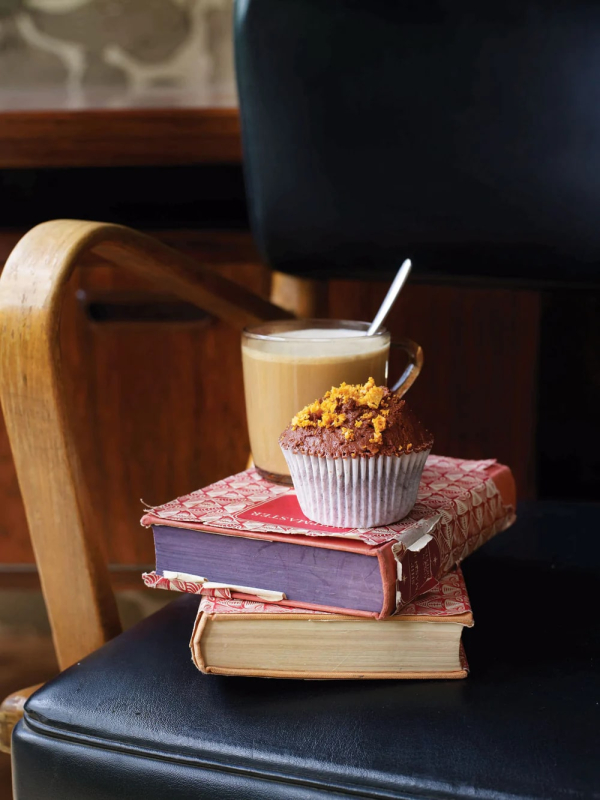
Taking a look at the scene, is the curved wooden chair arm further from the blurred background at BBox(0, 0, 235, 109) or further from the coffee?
the blurred background at BBox(0, 0, 235, 109)

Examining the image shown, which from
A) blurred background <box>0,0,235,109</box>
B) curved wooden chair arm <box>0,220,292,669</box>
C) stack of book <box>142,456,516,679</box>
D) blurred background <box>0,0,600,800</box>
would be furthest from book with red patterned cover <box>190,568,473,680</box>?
blurred background <box>0,0,235,109</box>

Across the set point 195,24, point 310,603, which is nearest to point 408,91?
point 310,603

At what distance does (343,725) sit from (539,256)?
22.4 inches

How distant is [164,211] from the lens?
1.23 meters

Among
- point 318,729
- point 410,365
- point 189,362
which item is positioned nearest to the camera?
point 318,729

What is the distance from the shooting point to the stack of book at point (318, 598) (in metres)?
0.48

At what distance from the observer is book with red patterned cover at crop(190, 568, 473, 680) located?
0.48 metres

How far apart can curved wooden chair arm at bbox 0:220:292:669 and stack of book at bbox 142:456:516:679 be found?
0.10 m

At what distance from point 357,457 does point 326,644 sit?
0.11m

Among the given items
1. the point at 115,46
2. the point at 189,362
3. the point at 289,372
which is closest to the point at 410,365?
the point at 289,372

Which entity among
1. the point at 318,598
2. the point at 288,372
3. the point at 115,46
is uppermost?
the point at 115,46

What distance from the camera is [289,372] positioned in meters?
0.63

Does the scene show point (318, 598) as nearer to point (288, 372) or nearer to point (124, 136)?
point (288, 372)

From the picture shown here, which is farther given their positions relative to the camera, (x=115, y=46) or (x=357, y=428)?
(x=115, y=46)
